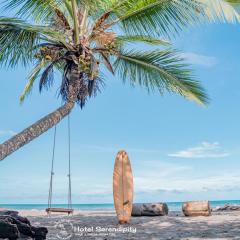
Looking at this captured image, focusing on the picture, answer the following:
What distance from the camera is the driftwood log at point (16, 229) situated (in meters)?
6.32

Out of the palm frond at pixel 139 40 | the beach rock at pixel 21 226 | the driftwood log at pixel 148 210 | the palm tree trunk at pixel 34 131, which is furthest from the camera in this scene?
the driftwood log at pixel 148 210

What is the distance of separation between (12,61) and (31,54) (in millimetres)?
488

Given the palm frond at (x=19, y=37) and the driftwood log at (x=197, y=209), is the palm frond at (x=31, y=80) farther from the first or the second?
the driftwood log at (x=197, y=209)

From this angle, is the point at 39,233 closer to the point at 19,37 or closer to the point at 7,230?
the point at 7,230

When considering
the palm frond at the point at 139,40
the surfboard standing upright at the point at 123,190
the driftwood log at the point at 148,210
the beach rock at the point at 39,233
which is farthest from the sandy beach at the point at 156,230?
the palm frond at the point at 139,40

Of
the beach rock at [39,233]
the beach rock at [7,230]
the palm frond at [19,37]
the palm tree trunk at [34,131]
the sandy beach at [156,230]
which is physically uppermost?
the palm frond at [19,37]

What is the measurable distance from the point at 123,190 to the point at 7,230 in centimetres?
430

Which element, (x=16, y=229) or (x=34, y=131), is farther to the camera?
(x=34, y=131)

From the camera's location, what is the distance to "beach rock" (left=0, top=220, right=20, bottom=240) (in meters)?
6.30

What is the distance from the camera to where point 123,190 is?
33.4 feet

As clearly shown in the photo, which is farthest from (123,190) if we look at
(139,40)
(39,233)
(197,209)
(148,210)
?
(139,40)

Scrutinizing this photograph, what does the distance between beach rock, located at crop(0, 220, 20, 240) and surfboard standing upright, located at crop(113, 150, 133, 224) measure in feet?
13.7

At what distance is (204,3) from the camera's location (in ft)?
28.4

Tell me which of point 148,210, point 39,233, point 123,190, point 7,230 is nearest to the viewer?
point 7,230
